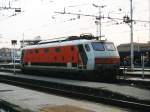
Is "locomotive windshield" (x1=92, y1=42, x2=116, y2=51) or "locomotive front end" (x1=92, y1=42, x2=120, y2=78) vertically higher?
"locomotive windshield" (x1=92, y1=42, x2=116, y2=51)

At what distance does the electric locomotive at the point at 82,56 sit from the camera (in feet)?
92.8

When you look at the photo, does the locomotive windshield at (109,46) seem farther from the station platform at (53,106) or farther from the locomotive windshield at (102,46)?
the station platform at (53,106)

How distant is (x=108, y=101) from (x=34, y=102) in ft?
10.0

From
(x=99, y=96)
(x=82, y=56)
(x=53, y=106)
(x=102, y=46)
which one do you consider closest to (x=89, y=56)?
(x=82, y=56)

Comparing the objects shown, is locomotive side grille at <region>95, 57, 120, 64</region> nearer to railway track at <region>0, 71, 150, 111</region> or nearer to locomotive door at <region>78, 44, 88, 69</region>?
locomotive door at <region>78, 44, 88, 69</region>

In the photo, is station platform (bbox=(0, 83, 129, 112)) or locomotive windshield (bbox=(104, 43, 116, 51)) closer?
station platform (bbox=(0, 83, 129, 112))

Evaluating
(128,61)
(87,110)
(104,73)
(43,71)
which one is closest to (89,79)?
(104,73)

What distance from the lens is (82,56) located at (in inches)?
1133

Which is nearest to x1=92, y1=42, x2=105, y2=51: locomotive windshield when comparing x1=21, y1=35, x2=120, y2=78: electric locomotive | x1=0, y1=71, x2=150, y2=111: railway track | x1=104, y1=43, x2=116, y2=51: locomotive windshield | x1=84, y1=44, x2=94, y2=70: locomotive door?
x1=21, y1=35, x2=120, y2=78: electric locomotive

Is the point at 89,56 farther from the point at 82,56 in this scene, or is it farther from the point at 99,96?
the point at 99,96

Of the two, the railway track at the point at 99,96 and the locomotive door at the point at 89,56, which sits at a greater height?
the locomotive door at the point at 89,56

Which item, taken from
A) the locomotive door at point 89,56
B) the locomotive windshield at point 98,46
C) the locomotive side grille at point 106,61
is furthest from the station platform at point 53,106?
the locomotive windshield at point 98,46

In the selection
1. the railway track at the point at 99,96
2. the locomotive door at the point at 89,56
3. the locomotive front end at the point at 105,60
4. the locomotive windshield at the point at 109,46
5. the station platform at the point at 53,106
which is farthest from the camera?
the locomotive windshield at the point at 109,46

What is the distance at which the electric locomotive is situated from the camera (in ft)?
92.8
